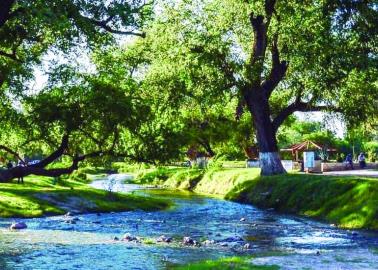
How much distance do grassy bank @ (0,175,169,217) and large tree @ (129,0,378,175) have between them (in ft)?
35.8

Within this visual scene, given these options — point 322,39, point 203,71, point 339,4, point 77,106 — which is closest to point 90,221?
point 77,106

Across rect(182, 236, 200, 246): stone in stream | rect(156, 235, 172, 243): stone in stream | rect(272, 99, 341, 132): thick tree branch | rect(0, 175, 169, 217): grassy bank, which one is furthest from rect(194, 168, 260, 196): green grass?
rect(182, 236, 200, 246): stone in stream

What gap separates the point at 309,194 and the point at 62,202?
19.5m

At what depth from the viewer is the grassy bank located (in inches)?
1631

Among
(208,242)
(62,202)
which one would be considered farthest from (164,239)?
(62,202)

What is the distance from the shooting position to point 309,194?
1724 inches

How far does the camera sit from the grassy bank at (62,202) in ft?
136

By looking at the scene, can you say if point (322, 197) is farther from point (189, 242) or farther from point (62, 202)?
point (62, 202)

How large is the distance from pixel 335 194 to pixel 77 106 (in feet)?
74.5

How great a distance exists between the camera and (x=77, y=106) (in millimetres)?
24531

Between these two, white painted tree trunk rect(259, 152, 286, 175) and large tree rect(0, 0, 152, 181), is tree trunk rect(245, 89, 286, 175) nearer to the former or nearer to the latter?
white painted tree trunk rect(259, 152, 286, 175)

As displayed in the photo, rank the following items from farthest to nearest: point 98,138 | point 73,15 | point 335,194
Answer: point 335,194 < point 98,138 < point 73,15

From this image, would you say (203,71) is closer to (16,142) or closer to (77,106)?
(16,142)

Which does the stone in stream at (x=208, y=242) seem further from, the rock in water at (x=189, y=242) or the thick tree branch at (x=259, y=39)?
the thick tree branch at (x=259, y=39)
